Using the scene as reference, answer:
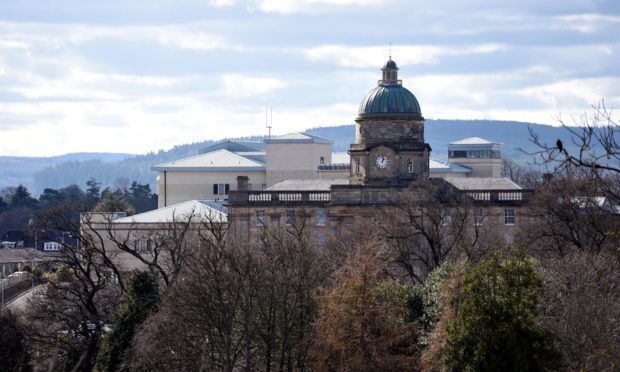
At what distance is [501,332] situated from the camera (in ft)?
137

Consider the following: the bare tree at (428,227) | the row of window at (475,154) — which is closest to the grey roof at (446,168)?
A: the row of window at (475,154)

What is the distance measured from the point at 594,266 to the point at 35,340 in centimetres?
2011

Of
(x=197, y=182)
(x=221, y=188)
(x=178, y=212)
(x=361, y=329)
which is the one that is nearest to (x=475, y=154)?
(x=221, y=188)

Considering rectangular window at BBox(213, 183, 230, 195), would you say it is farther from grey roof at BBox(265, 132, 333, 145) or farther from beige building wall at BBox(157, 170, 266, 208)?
grey roof at BBox(265, 132, 333, 145)

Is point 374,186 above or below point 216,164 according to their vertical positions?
below

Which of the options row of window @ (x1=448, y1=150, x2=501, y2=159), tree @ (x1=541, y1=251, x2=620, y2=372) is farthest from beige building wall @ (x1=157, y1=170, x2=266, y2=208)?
tree @ (x1=541, y1=251, x2=620, y2=372)

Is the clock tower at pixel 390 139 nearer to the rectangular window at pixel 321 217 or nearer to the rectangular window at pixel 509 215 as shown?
the rectangular window at pixel 321 217

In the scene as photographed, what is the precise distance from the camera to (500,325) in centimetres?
4184

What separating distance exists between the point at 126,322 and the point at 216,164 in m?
75.1

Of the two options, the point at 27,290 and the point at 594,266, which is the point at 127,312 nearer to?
the point at 594,266

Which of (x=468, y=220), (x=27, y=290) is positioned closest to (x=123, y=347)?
(x=468, y=220)

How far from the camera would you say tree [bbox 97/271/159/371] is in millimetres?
56781

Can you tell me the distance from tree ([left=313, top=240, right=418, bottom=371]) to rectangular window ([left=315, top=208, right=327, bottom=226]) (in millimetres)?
42699

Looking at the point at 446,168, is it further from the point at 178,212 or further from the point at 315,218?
the point at 315,218
